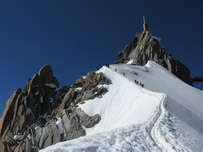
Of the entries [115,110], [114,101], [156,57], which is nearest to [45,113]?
[114,101]

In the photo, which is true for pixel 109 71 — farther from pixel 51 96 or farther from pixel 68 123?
pixel 51 96

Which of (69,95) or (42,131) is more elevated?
(69,95)

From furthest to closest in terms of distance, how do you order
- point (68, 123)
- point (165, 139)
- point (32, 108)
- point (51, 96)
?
point (51, 96), point (32, 108), point (68, 123), point (165, 139)

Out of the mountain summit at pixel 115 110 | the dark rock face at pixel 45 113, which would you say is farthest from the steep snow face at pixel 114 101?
the dark rock face at pixel 45 113

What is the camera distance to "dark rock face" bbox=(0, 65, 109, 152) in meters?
46.3

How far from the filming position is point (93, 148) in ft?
37.5

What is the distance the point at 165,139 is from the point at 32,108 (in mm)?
62160

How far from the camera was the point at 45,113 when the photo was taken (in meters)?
71.2

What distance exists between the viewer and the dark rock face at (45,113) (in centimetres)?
4634

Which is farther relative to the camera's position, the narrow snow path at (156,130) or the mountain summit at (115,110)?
the mountain summit at (115,110)

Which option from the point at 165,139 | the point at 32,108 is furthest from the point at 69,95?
the point at 165,139

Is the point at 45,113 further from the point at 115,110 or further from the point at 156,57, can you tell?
the point at 156,57

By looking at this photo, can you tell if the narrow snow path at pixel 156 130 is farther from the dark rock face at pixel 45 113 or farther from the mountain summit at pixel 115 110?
the dark rock face at pixel 45 113

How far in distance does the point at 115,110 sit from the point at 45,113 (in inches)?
1471
